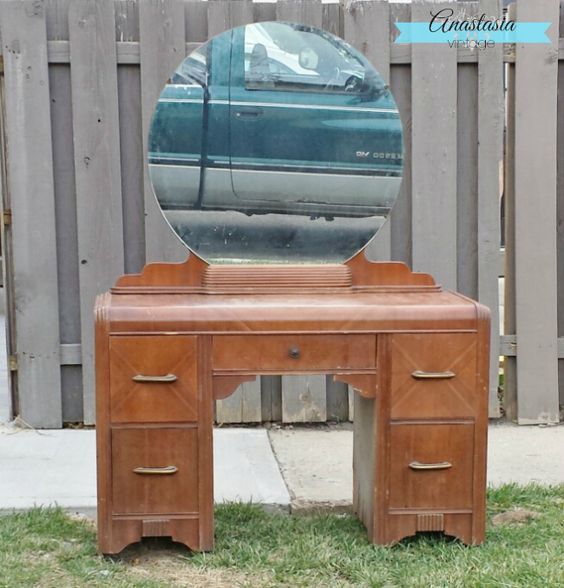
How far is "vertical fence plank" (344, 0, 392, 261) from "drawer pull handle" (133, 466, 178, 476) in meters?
1.88

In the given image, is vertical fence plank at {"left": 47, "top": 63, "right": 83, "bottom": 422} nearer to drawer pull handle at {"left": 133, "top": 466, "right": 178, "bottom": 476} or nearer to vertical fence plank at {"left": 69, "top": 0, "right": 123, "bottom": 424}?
vertical fence plank at {"left": 69, "top": 0, "right": 123, "bottom": 424}

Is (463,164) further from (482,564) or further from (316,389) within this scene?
(482,564)

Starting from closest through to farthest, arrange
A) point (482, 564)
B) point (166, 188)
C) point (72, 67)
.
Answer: point (482, 564) < point (166, 188) < point (72, 67)

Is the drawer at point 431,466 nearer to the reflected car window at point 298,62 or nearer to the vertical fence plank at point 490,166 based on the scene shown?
the reflected car window at point 298,62

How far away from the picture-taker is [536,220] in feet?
14.8

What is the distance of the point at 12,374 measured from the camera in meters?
4.46

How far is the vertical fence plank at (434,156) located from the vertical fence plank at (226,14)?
0.83 meters

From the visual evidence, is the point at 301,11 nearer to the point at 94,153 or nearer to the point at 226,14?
the point at 226,14

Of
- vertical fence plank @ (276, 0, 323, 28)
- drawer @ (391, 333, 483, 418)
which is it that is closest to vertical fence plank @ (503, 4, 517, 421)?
vertical fence plank @ (276, 0, 323, 28)

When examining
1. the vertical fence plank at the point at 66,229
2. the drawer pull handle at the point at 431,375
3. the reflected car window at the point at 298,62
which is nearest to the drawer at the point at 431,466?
the drawer pull handle at the point at 431,375

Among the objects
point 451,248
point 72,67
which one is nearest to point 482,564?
→ point 451,248

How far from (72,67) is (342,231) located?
1.88 m

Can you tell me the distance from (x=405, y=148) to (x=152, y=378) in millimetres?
2187

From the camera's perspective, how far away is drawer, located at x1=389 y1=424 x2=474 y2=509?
2.92 m
